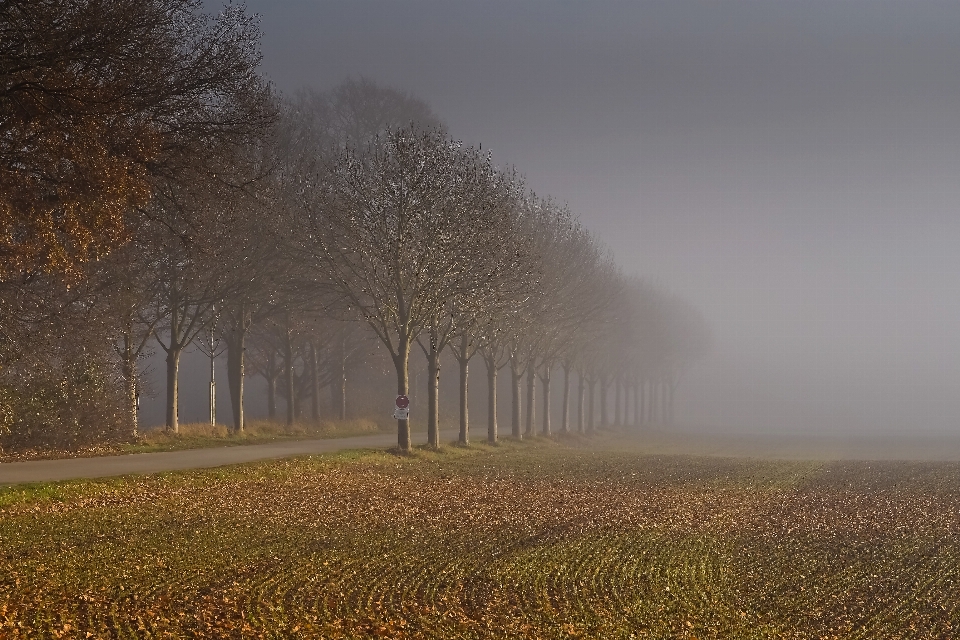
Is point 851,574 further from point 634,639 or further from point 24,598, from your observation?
point 24,598

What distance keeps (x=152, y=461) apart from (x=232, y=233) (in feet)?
36.2

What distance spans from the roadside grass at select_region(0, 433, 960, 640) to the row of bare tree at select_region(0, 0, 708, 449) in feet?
19.3

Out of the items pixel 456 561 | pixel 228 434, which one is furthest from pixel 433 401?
pixel 456 561

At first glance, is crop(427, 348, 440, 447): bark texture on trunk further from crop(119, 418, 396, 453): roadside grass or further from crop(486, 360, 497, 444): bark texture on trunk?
crop(486, 360, 497, 444): bark texture on trunk

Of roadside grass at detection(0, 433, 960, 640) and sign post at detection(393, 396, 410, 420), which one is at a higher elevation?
sign post at detection(393, 396, 410, 420)

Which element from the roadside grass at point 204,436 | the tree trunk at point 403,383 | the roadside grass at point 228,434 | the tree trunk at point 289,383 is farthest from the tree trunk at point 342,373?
the tree trunk at point 403,383

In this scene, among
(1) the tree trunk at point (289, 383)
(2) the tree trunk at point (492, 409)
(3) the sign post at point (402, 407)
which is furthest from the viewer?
(2) the tree trunk at point (492, 409)

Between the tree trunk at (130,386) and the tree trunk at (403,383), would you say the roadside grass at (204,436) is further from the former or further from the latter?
the tree trunk at (403,383)

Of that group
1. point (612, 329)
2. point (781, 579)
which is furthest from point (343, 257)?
point (612, 329)

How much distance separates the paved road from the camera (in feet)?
79.4

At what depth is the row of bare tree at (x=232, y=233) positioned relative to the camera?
1780 cm

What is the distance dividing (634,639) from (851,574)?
625cm

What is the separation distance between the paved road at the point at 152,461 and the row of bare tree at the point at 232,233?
99.5 inches

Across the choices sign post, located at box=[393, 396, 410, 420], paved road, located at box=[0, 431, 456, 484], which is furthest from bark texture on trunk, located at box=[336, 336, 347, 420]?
sign post, located at box=[393, 396, 410, 420]
